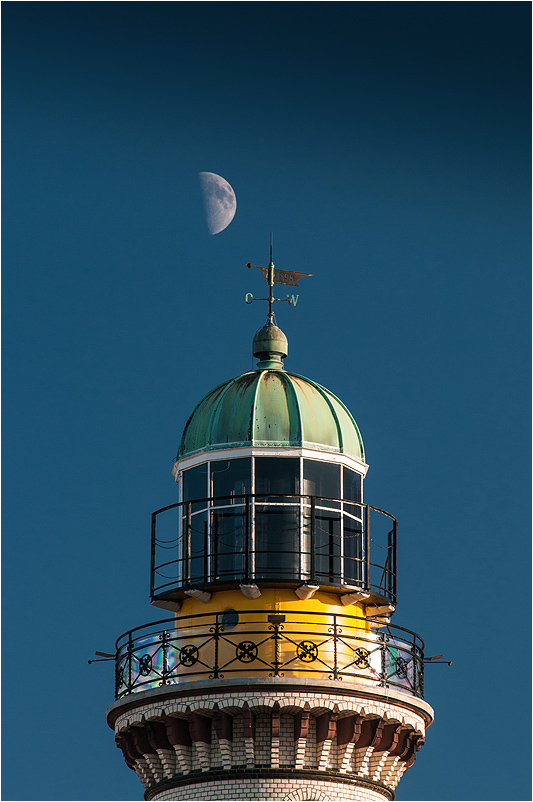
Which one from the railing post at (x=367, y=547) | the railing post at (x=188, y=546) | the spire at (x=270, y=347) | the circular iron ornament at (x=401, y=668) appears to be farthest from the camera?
the spire at (x=270, y=347)

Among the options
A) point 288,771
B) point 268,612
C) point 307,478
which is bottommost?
Answer: point 288,771

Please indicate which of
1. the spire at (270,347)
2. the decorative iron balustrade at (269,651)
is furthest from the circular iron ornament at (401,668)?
the spire at (270,347)

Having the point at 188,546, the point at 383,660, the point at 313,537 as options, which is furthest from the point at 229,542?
the point at 383,660

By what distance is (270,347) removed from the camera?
167ft

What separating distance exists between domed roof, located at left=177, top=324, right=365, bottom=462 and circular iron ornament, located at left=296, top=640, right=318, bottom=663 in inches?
174

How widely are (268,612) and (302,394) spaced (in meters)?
5.41

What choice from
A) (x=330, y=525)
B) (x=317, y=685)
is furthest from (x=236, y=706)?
(x=330, y=525)

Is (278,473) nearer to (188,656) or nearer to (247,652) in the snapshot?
(247,652)

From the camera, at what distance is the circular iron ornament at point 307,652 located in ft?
154

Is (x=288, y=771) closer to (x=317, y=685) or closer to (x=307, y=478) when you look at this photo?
(x=317, y=685)

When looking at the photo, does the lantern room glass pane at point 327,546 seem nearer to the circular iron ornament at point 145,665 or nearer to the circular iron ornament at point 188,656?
the circular iron ornament at point 188,656

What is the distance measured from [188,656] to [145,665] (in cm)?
105

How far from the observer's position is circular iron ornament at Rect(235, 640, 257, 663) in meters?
46.7

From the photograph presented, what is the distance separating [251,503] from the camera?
47656 millimetres
